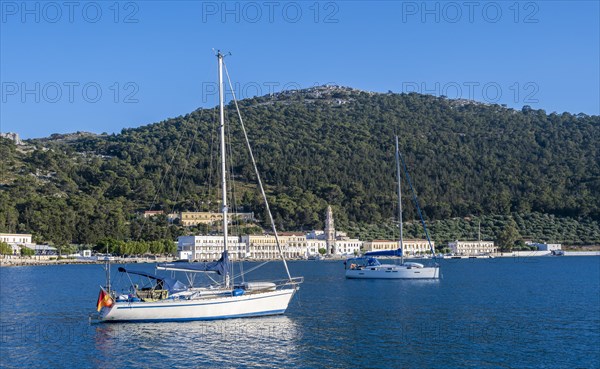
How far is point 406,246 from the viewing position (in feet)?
425

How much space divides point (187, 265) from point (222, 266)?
161 centimetres

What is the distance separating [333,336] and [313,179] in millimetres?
134179

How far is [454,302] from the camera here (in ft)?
126

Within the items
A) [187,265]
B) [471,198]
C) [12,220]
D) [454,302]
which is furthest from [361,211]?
[187,265]

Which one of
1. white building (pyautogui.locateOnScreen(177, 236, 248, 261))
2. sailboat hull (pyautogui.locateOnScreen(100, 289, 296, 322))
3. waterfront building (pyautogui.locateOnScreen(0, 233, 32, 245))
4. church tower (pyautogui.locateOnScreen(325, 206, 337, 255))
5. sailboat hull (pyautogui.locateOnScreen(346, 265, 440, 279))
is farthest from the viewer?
church tower (pyautogui.locateOnScreen(325, 206, 337, 255))

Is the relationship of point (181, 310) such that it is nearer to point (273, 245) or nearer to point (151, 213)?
point (273, 245)

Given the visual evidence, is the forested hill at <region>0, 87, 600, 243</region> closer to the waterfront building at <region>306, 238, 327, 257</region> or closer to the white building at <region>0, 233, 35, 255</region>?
the white building at <region>0, 233, 35, 255</region>

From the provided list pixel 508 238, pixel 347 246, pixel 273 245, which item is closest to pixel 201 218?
pixel 273 245

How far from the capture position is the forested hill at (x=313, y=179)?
409 ft

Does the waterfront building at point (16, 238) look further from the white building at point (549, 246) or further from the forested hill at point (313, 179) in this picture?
the white building at point (549, 246)

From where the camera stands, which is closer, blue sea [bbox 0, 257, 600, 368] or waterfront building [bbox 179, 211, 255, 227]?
blue sea [bbox 0, 257, 600, 368]

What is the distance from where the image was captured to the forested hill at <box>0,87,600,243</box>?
409 ft

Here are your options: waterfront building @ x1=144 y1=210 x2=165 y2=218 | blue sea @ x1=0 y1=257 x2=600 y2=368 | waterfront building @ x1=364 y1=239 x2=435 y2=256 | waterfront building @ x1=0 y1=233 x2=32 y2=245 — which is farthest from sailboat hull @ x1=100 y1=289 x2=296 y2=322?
waterfront building @ x1=364 y1=239 x2=435 y2=256

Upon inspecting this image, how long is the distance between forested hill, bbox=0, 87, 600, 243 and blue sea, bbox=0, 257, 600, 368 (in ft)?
273
